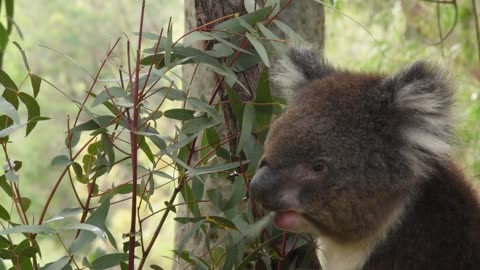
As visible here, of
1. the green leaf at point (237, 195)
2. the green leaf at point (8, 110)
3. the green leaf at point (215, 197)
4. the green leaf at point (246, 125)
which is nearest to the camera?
the green leaf at point (8, 110)

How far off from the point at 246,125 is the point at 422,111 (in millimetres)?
512

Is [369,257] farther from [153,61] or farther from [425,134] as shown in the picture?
[153,61]

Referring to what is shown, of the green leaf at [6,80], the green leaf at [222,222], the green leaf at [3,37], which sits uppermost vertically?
the green leaf at [3,37]

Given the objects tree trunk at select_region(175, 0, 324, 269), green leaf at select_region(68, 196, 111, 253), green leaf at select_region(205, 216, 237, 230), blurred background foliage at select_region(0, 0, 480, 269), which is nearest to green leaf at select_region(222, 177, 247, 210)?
green leaf at select_region(205, 216, 237, 230)

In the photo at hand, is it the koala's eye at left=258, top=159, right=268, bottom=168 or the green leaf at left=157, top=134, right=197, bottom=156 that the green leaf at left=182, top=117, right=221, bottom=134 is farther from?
the koala's eye at left=258, top=159, right=268, bottom=168

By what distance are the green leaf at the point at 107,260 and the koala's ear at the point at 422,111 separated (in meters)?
0.90

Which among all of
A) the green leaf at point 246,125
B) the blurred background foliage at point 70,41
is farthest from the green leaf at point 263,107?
the blurred background foliage at point 70,41

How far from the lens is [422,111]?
229 centimetres

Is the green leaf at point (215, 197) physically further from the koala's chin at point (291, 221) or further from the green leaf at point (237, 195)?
the koala's chin at point (291, 221)

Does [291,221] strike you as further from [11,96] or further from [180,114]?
[11,96]

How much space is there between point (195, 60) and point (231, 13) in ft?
0.65

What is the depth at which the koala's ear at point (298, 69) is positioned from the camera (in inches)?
104

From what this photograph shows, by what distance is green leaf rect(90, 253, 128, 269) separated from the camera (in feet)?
7.68

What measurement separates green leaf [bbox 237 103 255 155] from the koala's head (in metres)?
0.07
